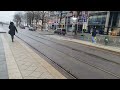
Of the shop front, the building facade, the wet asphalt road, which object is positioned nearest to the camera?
the wet asphalt road

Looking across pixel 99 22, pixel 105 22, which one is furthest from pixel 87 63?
pixel 99 22

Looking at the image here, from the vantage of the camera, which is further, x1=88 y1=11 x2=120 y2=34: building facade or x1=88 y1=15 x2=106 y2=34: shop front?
x1=88 y1=15 x2=106 y2=34: shop front

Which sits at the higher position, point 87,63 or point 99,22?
point 99,22

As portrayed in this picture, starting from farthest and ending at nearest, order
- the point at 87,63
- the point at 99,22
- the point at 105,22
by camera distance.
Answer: the point at 99,22 → the point at 105,22 → the point at 87,63

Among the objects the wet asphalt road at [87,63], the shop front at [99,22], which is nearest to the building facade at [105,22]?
the shop front at [99,22]

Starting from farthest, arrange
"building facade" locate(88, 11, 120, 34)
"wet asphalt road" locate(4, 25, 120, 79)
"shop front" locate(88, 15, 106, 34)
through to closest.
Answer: "shop front" locate(88, 15, 106, 34) < "building facade" locate(88, 11, 120, 34) < "wet asphalt road" locate(4, 25, 120, 79)

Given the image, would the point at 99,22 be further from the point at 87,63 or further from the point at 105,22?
the point at 87,63

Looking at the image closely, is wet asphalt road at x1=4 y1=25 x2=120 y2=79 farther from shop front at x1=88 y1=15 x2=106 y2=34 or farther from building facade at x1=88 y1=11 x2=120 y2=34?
shop front at x1=88 y1=15 x2=106 y2=34

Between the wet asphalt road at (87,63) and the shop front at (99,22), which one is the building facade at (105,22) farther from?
the wet asphalt road at (87,63)

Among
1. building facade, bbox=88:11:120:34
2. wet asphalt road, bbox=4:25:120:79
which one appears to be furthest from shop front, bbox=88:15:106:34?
wet asphalt road, bbox=4:25:120:79

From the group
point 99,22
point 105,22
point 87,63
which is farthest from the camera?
point 99,22

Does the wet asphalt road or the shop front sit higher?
the shop front

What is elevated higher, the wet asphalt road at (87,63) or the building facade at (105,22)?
the building facade at (105,22)
